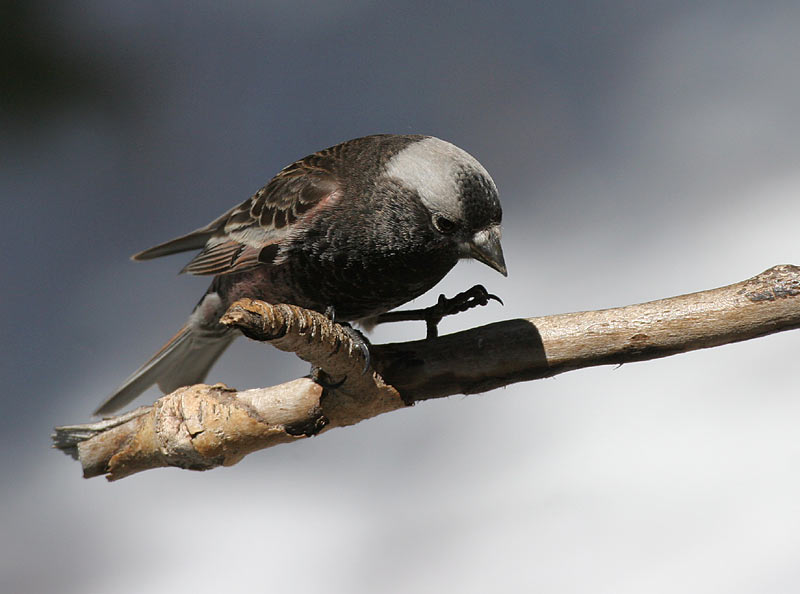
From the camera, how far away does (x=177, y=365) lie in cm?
175

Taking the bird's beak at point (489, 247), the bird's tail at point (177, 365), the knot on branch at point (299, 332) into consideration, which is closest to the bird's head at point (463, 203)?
the bird's beak at point (489, 247)

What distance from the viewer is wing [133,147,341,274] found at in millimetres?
1366

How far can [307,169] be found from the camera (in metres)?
1.46

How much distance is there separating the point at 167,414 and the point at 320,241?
0.34m

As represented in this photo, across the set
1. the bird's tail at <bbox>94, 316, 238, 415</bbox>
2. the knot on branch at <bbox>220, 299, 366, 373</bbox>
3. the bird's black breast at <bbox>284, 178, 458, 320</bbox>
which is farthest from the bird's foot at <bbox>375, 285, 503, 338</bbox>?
the bird's tail at <bbox>94, 316, 238, 415</bbox>

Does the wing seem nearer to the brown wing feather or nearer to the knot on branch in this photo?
the brown wing feather

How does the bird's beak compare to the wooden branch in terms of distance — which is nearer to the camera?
the wooden branch

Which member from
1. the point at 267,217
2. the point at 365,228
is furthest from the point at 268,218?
the point at 365,228

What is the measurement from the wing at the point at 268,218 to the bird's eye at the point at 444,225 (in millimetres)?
186

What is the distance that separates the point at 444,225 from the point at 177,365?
75cm

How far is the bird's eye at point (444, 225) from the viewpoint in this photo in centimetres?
125

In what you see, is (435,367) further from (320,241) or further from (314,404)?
(320,241)

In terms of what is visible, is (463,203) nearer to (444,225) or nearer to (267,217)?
(444,225)

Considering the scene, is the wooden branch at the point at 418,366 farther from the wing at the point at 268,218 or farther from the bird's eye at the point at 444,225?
the wing at the point at 268,218
